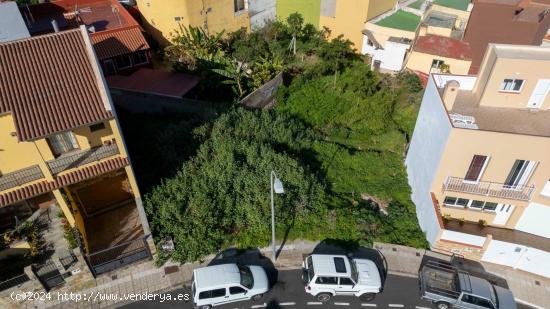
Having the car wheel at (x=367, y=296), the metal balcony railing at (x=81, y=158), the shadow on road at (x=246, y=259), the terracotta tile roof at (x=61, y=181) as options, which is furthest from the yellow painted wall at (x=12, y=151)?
the car wheel at (x=367, y=296)

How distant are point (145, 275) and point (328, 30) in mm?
29923

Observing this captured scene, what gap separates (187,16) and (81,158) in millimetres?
19949

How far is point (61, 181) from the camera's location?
64.8ft

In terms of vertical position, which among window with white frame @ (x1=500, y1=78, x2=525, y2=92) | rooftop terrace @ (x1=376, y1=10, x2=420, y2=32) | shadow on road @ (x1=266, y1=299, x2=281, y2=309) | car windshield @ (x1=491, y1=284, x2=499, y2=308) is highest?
rooftop terrace @ (x1=376, y1=10, x2=420, y2=32)

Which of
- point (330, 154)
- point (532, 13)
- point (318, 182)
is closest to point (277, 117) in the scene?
point (330, 154)

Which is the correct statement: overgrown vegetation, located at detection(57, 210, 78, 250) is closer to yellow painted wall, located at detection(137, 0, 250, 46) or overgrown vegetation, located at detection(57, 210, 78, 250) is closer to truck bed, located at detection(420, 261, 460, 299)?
truck bed, located at detection(420, 261, 460, 299)

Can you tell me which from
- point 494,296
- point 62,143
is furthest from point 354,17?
point 62,143

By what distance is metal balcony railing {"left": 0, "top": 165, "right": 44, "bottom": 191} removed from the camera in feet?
62.1

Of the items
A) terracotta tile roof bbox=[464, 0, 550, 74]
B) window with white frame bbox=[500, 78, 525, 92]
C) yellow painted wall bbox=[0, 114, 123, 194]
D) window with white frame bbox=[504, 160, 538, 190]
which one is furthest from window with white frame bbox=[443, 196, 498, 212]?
yellow painted wall bbox=[0, 114, 123, 194]

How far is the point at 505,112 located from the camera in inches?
884

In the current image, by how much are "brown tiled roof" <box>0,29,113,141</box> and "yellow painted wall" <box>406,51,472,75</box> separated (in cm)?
2833

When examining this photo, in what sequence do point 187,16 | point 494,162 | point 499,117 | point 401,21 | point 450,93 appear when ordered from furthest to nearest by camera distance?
point 401,21 → point 187,16 → point 499,117 → point 450,93 → point 494,162

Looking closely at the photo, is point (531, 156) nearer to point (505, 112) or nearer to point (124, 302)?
point (505, 112)

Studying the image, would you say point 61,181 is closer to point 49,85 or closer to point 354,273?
point 49,85
